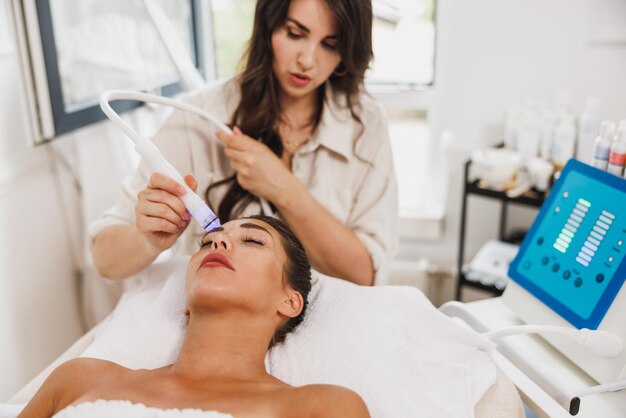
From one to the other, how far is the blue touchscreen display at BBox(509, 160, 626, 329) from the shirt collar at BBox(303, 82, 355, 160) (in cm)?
50

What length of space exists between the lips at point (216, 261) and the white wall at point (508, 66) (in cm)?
147

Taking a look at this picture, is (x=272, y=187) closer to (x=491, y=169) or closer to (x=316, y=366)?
→ (x=316, y=366)

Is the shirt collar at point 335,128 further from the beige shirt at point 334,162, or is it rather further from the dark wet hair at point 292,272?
the dark wet hair at point 292,272

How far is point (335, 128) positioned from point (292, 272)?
1.53ft

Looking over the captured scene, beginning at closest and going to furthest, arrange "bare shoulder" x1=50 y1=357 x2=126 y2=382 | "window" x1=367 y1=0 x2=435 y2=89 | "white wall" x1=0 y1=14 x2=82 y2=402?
"bare shoulder" x1=50 y1=357 x2=126 y2=382
"white wall" x1=0 y1=14 x2=82 y2=402
"window" x1=367 y1=0 x2=435 y2=89

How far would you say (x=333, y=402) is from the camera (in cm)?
89

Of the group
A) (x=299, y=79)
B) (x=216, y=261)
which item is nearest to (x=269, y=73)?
(x=299, y=79)

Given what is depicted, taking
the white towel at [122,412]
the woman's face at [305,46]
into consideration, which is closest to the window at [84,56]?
the woman's face at [305,46]

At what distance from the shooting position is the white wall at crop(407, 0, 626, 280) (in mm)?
2049

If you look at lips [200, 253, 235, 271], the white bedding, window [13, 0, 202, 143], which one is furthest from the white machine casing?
window [13, 0, 202, 143]

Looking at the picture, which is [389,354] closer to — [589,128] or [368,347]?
[368,347]

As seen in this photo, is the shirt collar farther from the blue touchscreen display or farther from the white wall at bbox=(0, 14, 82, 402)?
the white wall at bbox=(0, 14, 82, 402)

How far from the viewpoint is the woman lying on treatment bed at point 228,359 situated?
0.89 metres

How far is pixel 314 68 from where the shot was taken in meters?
1.31
